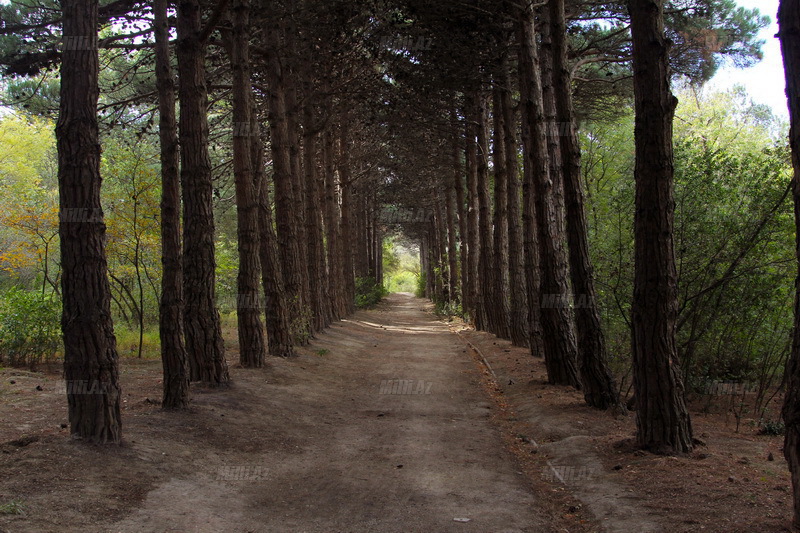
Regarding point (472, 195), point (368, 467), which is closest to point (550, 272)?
point (368, 467)

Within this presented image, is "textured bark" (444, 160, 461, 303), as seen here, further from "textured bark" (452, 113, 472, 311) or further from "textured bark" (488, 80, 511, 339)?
"textured bark" (488, 80, 511, 339)

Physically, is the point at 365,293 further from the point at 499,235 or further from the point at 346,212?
the point at 499,235

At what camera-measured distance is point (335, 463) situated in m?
7.50

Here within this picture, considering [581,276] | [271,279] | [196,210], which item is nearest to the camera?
[581,276]

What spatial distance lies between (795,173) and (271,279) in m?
11.3

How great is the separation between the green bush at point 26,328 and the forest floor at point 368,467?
1.29 m

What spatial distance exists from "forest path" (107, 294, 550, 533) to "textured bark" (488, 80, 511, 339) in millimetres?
7223

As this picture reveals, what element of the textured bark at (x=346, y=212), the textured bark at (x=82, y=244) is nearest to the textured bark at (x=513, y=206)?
the textured bark at (x=346, y=212)

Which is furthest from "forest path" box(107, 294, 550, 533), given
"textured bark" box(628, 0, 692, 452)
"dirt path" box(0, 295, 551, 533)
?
"textured bark" box(628, 0, 692, 452)

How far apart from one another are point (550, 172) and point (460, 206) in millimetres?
14820

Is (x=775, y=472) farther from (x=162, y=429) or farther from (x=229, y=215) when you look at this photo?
(x=229, y=215)

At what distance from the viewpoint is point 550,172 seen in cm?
1309

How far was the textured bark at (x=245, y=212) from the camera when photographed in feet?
40.9

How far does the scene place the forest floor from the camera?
5.14 meters
